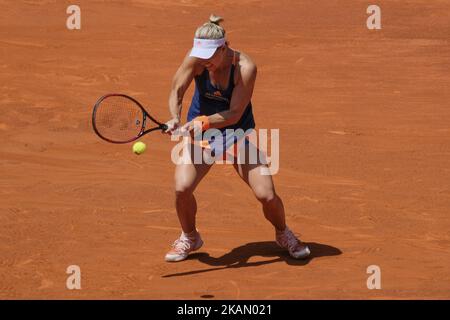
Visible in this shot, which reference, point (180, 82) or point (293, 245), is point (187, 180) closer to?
point (180, 82)

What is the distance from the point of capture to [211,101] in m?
6.92

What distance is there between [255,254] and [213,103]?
1.25 m

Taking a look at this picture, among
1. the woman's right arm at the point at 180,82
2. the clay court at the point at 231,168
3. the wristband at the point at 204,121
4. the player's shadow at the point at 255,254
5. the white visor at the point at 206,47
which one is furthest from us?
the player's shadow at the point at 255,254

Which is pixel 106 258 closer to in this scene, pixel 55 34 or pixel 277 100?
pixel 277 100

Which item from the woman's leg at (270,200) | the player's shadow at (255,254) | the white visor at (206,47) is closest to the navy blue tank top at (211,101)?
the woman's leg at (270,200)

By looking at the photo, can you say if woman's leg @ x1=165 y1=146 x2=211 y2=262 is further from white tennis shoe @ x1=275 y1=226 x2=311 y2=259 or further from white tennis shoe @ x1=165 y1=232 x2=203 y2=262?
white tennis shoe @ x1=275 y1=226 x2=311 y2=259

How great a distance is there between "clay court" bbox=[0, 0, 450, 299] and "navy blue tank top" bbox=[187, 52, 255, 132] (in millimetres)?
1058

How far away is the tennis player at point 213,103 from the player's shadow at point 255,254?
0.13 m

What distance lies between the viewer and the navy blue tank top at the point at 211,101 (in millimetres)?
6852

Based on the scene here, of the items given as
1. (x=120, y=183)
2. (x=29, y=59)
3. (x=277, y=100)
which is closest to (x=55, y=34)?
(x=29, y=59)

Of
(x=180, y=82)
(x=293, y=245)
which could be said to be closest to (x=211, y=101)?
(x=180, y=82)

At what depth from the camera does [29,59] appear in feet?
40.4

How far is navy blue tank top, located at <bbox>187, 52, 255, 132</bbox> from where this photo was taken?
6852mm

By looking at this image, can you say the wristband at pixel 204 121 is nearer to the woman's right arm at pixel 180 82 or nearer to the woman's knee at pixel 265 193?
the woman's right arm at pixel 180 82
